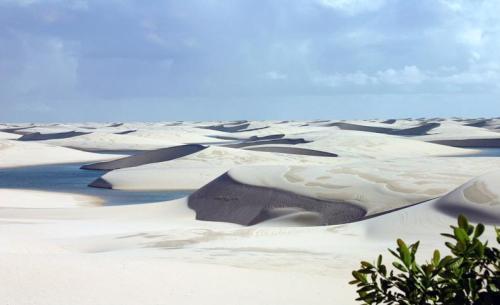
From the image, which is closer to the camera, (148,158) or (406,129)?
(148,158)

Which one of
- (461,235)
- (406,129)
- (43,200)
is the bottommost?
(43,200)

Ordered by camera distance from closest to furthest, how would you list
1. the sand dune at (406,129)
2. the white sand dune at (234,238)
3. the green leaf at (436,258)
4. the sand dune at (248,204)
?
the green leaf at (436,258)
the white sand dune at (234,238)
the sand dune at (248,204)
the sand dune at (406,129)

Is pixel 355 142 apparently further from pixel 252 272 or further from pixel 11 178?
pixel 252 272

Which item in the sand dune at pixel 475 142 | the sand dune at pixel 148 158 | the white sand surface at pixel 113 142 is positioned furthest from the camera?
the white sand surface at pixel 113 142

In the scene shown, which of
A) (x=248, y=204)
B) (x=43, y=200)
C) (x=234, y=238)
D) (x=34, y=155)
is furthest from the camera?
(x=34, y=155)

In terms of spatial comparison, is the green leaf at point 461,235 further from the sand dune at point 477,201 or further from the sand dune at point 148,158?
the sand dune at point 148,158

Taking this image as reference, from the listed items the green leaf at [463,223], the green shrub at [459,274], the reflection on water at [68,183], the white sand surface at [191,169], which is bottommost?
the reflection on water at [68,183]

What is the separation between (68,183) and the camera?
4191 cm

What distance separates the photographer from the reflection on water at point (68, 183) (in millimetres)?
33825

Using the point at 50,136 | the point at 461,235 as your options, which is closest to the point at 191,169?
the point at 461,235

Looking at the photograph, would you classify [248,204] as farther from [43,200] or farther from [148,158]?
[148,158]

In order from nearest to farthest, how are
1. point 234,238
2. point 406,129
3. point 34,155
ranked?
point 234,238
point 34,155
point 406,129

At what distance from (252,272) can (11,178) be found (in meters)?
39.4

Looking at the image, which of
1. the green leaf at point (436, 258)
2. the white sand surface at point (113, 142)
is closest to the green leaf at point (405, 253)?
the green leaf at point (436, 258)
